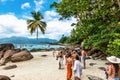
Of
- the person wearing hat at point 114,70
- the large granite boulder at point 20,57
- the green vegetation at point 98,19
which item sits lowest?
the large granite boulder at point 20,57

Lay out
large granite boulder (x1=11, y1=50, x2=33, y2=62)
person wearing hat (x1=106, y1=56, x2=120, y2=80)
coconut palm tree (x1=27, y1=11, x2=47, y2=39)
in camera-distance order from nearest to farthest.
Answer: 1. person wearing hat (x1=106, y1=56, x2=120, y2=80)
2. large granite boulder (x1=11, y1=50, x2=33, y2=62)
3. coconut palm tree (x1=27, y1=11, x2=47, y2=39)

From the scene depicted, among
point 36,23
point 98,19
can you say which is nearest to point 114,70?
point 98,19

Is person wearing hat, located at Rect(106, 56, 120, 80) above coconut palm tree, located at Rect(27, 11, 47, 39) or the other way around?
the other way around

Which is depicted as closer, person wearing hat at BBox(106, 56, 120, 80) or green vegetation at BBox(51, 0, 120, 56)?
person wearing hat at BBox(106, 56, 120, 80)

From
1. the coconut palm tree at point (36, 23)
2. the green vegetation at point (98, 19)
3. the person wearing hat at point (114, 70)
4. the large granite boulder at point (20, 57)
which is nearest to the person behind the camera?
the person wearing hat at point (114, 70)

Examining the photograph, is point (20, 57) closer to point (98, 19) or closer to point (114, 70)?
point (98, 19)

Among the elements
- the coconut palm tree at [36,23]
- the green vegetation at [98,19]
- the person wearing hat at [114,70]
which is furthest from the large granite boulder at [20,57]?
the coconut palm tree at [36,23]

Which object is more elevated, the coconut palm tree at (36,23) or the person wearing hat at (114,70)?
the coconut palm tree at (36,23)

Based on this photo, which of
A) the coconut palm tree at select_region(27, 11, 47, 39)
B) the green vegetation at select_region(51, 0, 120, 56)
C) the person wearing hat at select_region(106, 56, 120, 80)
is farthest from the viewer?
the coconut palm tree at select_region(27, 11, 47, 39)

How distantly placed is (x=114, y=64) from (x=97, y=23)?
1529 centimetres

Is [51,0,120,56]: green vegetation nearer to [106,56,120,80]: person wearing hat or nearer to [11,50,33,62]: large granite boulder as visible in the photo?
[11,50,33,62]: large granite boulder

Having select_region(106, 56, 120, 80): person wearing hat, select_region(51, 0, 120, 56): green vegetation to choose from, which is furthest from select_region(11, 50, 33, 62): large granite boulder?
select_region(106, 56, 120, 80): person wearing hat

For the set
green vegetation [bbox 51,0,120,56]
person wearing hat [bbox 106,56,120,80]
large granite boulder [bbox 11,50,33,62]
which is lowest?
large granite boulder [bbox 11,50,33,62]

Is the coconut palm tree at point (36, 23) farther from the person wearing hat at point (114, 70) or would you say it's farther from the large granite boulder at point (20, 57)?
the person wearing hat at point (114, 70)
